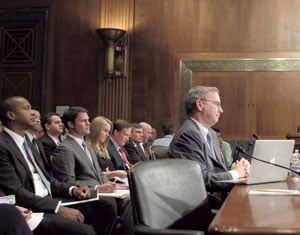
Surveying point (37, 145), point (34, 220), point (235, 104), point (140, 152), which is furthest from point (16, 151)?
point (235, 104)

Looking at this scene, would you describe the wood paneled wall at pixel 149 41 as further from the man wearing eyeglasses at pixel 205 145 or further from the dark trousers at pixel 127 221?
the man wearing eyeglasses at pixel 205 145

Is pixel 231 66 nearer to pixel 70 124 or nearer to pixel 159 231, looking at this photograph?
pixel 70 124

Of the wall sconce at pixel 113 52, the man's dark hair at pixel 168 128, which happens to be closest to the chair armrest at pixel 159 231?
the man's dark hair at pixel 168 128

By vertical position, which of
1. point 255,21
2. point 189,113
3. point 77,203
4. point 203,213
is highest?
point 255,21

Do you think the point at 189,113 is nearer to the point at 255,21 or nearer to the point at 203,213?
the point at 203,213

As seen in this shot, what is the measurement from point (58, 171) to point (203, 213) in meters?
1.41

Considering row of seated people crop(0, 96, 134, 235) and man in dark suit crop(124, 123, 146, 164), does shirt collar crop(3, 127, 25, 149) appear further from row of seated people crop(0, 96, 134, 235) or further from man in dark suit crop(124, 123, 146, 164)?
man in dark suit crop(124, 123, 146, 164)

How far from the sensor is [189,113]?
10.6 feet

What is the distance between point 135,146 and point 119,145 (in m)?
0.78

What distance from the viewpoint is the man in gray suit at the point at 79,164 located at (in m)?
3.28

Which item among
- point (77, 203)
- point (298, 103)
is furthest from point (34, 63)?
point (77, 203)

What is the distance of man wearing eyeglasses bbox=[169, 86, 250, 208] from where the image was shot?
278 cm

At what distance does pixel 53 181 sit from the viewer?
318 centimetres

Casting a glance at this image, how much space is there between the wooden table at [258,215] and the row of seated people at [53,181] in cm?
121
